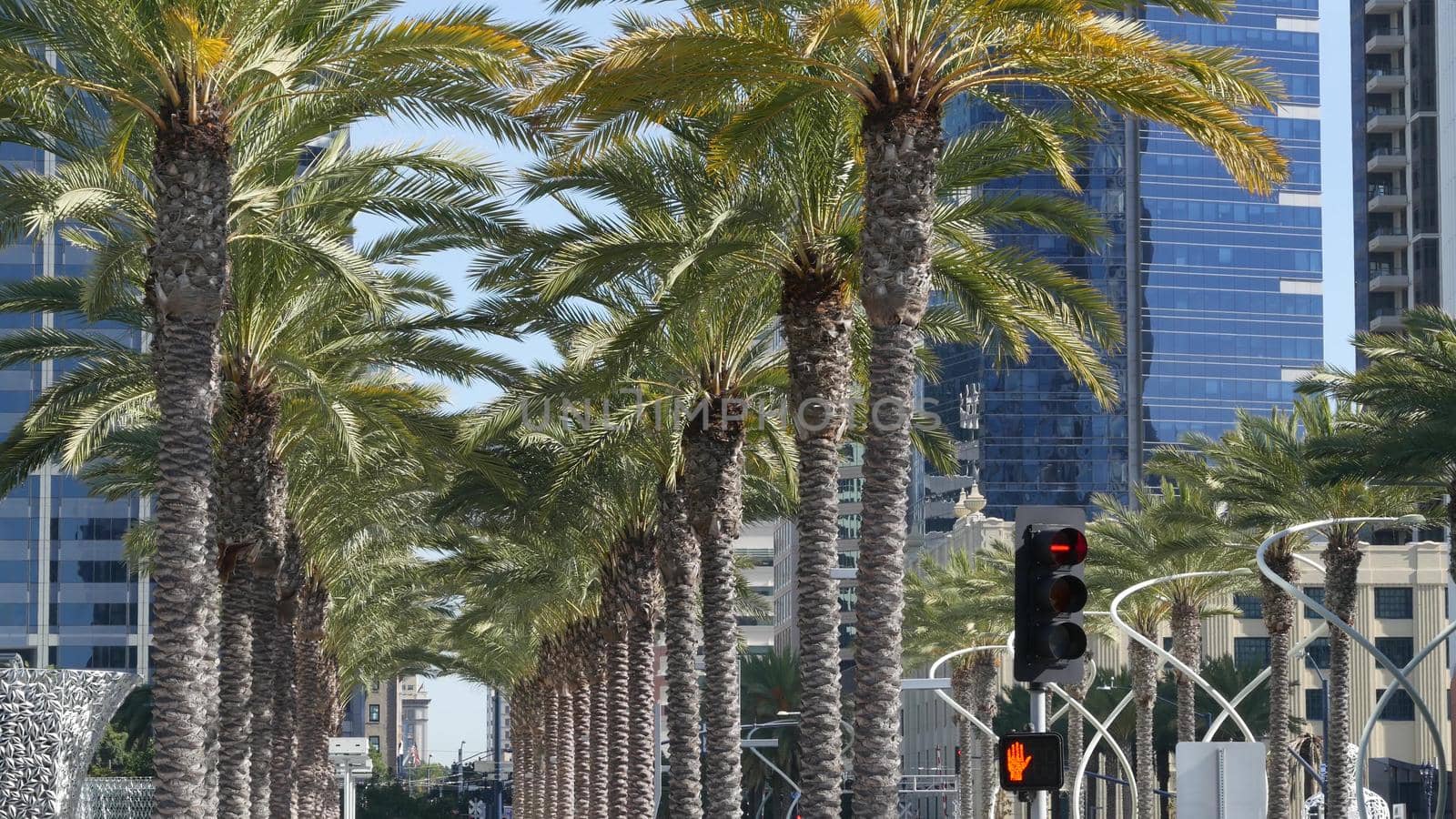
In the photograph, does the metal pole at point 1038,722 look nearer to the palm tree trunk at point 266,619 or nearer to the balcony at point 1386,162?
the palm tree trunk at point 266,619

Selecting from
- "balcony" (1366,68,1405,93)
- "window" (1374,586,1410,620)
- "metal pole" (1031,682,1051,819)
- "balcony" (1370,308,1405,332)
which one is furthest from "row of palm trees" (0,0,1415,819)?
"balcony" (1366,68,1405,93)

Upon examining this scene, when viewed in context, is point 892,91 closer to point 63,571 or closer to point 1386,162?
point 63,571

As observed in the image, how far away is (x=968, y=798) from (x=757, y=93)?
177 ft

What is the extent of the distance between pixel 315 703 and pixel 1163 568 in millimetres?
21796

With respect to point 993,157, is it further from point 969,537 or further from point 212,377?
point 969,537

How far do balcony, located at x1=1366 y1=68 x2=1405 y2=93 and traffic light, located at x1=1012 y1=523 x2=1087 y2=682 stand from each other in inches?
4319

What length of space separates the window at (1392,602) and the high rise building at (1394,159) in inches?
956

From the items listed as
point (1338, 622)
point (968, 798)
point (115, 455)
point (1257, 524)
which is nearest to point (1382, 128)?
point (968, 798)

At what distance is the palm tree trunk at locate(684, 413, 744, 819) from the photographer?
25750 millimetres

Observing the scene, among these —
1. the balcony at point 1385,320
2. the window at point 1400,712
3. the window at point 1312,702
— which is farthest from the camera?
the balcony at point 1385,320

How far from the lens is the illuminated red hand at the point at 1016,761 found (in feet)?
37.7

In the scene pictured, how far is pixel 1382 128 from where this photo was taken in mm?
113000

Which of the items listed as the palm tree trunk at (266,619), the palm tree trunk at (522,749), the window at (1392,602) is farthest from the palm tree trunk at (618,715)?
the window at (1392,602)

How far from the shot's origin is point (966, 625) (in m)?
65.8
